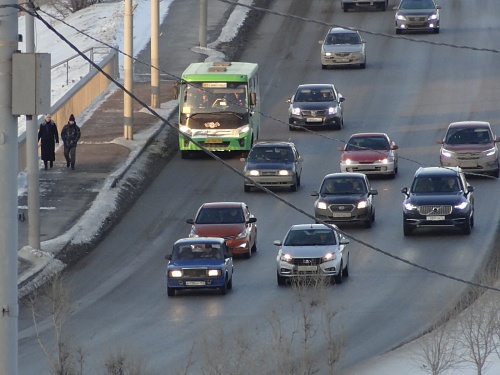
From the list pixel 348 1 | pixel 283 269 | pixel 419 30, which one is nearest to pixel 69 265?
pixel 283 269

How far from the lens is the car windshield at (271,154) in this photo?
38.9 m

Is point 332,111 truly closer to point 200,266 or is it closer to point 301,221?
point 301,221

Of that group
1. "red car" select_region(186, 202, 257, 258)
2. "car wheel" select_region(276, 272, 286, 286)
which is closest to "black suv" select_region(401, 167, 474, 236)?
"red car" select_region(186, 202, 257, 258)

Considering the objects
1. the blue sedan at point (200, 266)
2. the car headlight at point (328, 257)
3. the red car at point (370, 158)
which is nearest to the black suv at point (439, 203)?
the car headlight at point (328, 257)

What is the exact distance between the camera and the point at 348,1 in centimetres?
6400

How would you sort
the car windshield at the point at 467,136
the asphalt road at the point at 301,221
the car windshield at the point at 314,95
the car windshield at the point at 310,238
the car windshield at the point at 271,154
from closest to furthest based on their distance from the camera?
the asphalt road at the point at 301,221 → the car windshield at the point at 310,238 → the car windshield at the point at 271,154 → the car windshield at the point at 467,136 → the car windshield at the point at 314,95

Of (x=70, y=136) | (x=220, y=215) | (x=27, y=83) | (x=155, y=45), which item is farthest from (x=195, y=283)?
(x=155, y=45)

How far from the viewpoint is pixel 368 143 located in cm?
3991

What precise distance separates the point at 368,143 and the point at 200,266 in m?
12.5

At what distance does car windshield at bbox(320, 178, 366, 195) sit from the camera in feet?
114

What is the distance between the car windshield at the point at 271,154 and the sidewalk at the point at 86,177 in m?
3.57

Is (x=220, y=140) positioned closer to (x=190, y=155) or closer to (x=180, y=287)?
(x=190, y=155)

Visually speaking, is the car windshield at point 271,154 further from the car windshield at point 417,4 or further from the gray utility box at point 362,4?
the gray utility box at point 362,4

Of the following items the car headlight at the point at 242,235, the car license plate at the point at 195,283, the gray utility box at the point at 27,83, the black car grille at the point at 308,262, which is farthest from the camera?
the car headlight at the point at 242,235
